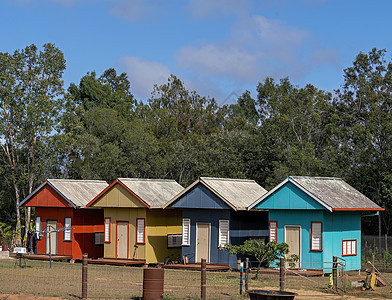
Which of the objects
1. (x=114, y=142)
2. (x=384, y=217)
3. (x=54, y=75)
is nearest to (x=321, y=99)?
(x=384, y=217)

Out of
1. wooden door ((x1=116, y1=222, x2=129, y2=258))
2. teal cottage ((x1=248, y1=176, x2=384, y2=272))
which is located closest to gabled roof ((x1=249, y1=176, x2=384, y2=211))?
teal cottage ((x1=248, y1=176, x2=384, y2=272))

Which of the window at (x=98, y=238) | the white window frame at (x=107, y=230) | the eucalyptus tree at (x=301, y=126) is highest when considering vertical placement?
the eucalyptus tree at (x=301, y=126)

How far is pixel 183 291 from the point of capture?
74.0 feet

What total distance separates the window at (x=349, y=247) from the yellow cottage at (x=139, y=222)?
999 centimetres

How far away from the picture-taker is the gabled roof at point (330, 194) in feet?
105

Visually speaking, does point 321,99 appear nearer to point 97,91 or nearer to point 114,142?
point 114,142

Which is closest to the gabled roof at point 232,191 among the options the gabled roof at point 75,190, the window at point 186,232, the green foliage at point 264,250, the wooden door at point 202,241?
the window at point 186,232

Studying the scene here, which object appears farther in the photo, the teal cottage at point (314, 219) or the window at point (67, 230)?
the window at point (67, 230)

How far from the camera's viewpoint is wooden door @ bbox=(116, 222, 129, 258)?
37688 millimetres

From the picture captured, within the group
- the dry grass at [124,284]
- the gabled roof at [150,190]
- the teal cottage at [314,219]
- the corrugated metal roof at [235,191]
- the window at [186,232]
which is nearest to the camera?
the dry grass at [124,284]

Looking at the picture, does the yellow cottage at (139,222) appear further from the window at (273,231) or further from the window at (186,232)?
the window at (273,231)

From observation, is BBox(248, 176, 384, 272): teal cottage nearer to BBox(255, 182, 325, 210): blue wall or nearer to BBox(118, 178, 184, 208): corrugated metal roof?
BBox(255, 182, 325, 210): blue wall

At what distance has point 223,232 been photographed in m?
34.5

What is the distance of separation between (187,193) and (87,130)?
26.7 metres
